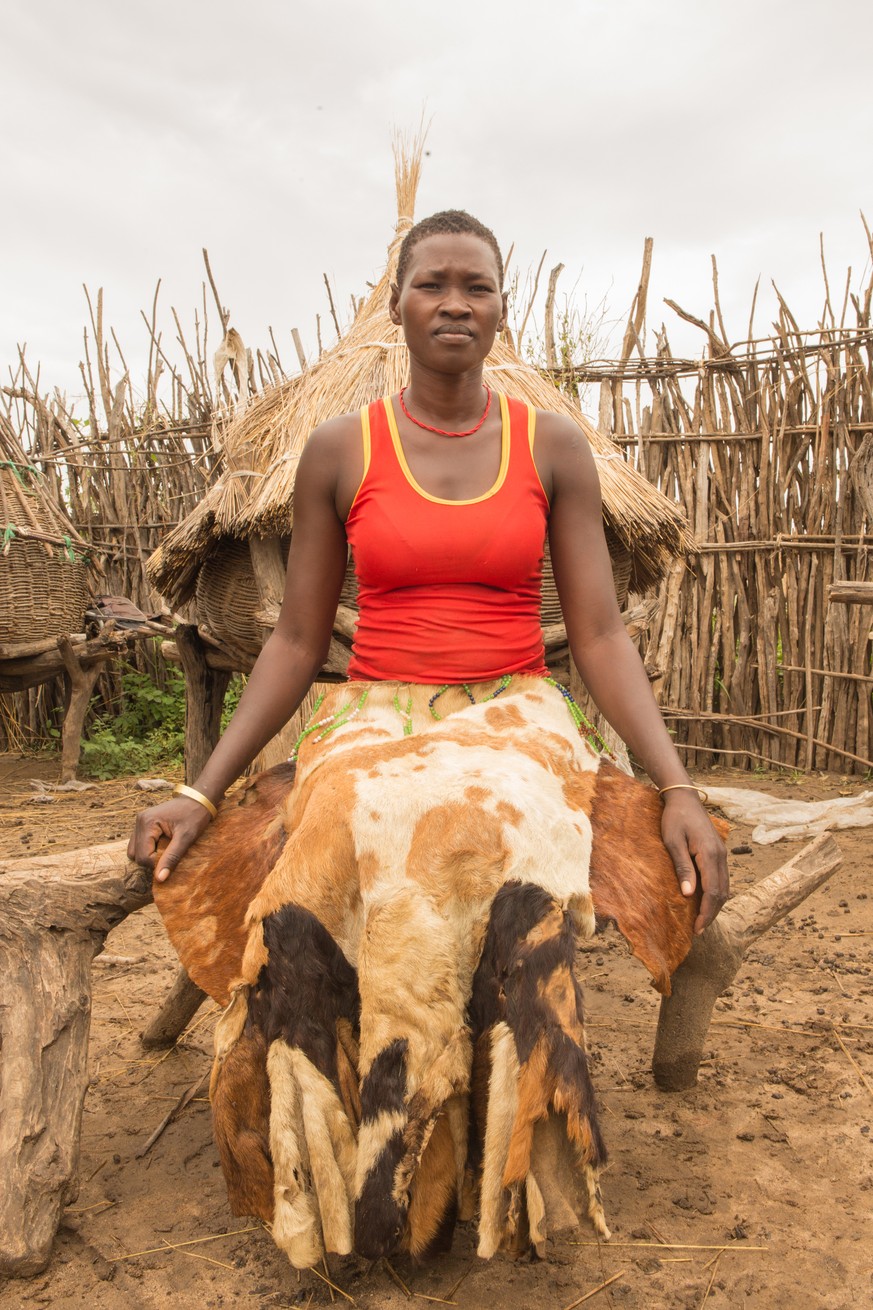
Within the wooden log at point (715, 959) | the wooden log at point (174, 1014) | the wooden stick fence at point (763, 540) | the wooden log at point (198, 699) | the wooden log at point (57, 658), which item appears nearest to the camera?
the wooden log at point (715, 959)

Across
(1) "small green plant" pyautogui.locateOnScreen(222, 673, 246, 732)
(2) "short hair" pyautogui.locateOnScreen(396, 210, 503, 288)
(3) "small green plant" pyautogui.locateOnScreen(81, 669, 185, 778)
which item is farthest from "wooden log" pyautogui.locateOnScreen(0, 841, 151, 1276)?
(1) "small green plant" pyautogui.locateOnScreen(222, 673, 246, 732)

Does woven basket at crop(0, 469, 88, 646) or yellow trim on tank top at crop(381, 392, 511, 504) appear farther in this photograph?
woven basket at crop(0, 469, 88, 646)

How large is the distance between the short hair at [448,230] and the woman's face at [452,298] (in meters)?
0.02

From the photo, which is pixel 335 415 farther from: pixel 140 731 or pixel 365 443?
pixel 140 731

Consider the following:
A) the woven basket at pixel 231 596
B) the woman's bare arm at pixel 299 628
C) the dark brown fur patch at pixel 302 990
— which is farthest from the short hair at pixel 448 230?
the woven basket at pixel 231 596

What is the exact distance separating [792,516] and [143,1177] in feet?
17.2

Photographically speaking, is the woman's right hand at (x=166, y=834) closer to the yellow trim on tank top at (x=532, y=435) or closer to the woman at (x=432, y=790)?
the woman at (x=432, y=790)

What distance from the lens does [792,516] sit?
6016 millimetres

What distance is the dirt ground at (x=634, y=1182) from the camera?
1.57 metres

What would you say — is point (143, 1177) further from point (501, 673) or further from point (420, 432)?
point (420, 432)

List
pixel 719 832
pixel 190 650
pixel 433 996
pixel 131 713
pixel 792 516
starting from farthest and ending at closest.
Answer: pixel 131 713 → pixel 792 516 → pixel 190 650 → pixel 719 832 → pixel 433 996

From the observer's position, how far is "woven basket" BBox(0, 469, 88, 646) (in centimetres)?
618

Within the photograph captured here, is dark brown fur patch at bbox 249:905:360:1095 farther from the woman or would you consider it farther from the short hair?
the short hair

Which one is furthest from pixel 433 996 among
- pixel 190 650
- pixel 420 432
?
pixel 190 650
